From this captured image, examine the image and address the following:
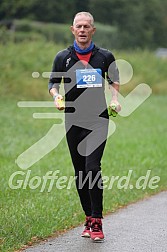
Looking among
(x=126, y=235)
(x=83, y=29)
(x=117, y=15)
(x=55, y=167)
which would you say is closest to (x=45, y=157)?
(x=55, y=167)

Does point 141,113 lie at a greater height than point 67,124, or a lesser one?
lesser

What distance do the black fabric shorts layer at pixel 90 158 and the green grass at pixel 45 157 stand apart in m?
0.71

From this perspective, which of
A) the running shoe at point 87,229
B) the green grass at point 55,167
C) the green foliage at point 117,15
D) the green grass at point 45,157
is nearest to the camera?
the running shoe at point 87,229

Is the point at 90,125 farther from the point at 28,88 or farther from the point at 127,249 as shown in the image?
the point at 28,88

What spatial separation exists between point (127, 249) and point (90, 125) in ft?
4.21

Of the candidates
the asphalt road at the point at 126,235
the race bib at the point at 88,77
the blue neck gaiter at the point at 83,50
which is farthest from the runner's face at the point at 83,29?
the asphalt road at the point at 126,235

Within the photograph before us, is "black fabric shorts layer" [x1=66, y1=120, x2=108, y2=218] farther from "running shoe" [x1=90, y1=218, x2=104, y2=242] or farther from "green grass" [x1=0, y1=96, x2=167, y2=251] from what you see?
"green grass" [x1=0, y1=96, x2=167, y2=251]

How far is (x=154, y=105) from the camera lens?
99.3 feet

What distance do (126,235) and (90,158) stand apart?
0.99 metres

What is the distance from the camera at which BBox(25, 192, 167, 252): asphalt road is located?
22.7 ft

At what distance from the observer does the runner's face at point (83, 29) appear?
7.13 meters

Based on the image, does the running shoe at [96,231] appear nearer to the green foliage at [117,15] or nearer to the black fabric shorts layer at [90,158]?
the black fabric shorts layer at [90,158]

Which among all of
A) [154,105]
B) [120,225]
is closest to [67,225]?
[120,225]

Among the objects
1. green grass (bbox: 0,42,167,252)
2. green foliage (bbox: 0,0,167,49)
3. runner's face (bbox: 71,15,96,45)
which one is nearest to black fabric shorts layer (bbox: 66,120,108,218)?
green grass (bbox: 0,42,167,252)
